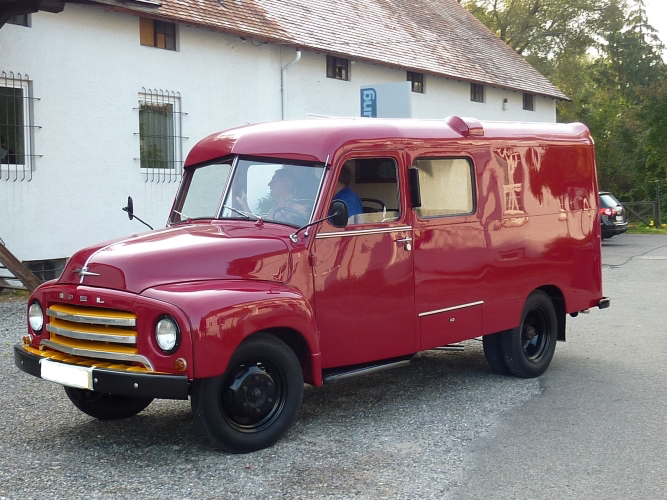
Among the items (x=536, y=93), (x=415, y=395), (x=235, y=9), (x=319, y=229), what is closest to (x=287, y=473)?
(x=319, y=229)

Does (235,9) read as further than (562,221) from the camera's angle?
Yes

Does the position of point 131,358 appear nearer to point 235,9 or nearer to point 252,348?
point 252,348

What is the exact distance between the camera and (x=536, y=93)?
110 feet

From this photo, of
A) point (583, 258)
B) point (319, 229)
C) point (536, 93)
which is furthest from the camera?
point (536, 93)

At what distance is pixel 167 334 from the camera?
5355 millimetres

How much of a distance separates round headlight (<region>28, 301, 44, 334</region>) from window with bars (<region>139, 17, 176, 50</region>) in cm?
1194

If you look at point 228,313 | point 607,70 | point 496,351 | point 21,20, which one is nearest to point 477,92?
point 21,20

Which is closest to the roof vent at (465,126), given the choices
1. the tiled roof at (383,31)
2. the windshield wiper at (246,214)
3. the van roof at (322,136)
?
the van roof at (322,136)

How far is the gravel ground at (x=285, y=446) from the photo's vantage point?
5.10 metres

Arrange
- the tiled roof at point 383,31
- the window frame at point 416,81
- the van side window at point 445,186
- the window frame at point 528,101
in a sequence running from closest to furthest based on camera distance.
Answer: the van side window at point 445,186 → the tiled roof at point 383,31 → the window frame at point 416,81 → the window frame at point 528,101

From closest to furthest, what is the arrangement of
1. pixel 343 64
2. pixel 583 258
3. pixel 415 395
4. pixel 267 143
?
pixel 267 143
pixel 415 395
pixel 583 258
pixel 343 64

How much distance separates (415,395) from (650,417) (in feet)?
6.00

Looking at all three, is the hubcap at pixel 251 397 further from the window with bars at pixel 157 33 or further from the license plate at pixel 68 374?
the window with bars at pixel 157 33

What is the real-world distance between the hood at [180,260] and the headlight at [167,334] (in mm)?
306
